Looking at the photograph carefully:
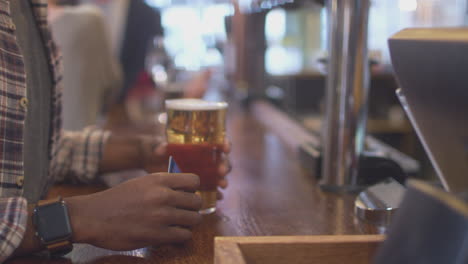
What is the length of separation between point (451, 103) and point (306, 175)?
0.89 meters

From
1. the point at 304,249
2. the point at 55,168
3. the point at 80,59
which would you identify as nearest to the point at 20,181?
the point at 55,168

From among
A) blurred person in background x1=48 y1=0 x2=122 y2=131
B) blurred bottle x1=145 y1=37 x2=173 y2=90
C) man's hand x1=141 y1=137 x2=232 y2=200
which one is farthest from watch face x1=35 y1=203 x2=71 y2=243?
blurred bottle x1=145 y1=37 x2=173 y2=90

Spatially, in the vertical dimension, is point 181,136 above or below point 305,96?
above

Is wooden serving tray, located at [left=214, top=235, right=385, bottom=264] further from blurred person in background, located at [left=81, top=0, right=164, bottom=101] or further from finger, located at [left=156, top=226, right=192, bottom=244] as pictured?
blurred person in background, located at [left=81, top=0, right=164, bottom=101]

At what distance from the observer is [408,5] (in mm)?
4984

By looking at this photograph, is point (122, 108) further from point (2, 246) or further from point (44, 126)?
point (2, 246)

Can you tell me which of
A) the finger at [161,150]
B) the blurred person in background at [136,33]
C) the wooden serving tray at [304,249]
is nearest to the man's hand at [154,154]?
the finger at [161,150]

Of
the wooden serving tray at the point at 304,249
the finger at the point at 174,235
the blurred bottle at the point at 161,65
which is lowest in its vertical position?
the finger at the point at 174,235

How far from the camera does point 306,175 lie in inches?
53.8

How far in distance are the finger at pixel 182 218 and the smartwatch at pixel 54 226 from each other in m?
0.15

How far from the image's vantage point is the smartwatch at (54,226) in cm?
76

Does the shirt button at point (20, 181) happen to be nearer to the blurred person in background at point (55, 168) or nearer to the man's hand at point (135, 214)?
the blurred person in background at point (55, 168)

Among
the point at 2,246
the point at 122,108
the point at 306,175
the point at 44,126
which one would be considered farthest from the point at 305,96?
the point at 2,246

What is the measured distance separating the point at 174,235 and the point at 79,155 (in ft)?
1.98
